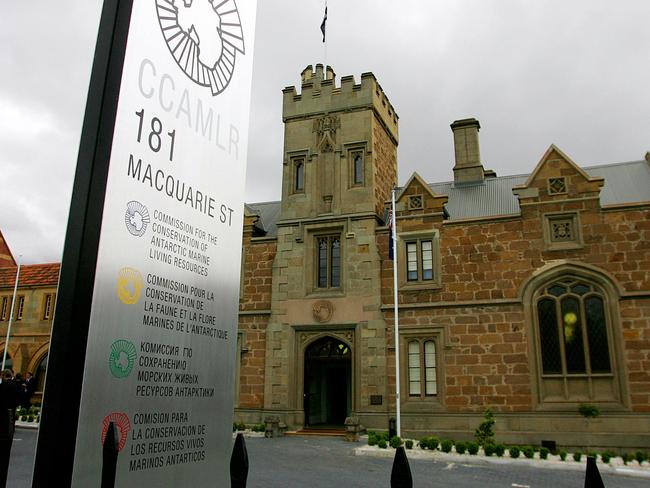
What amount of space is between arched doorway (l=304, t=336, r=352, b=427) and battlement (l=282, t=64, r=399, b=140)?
10407 millimetres

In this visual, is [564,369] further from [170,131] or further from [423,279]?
[170,131]

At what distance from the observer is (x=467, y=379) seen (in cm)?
2073

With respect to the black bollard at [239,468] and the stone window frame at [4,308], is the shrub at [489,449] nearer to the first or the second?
the black bollard at [239,468]

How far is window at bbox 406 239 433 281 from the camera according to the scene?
73.5 feet

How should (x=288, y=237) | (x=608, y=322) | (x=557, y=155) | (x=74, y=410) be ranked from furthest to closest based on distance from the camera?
(x=288, y=237), (x=557, y=155), (x=608, y=322), (x=74, y=410)

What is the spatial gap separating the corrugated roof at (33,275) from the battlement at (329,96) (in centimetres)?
1623

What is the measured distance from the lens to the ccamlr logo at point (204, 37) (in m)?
4.61

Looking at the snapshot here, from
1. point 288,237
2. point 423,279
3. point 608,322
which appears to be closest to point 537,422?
point 608,322

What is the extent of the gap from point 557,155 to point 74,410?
69.6 ft

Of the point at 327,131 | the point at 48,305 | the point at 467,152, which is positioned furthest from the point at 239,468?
the point at 48,305

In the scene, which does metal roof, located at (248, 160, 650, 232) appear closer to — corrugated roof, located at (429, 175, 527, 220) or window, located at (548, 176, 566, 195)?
corrugated roof, located at (429, 175, 527, 220)

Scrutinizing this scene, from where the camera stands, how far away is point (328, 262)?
24203 mm

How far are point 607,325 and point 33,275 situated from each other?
2932 cm

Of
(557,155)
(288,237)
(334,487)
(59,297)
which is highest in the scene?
(557,155)
